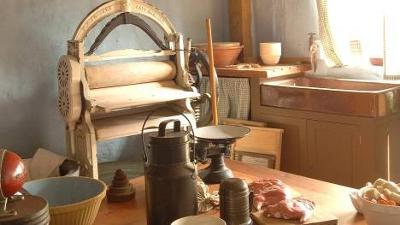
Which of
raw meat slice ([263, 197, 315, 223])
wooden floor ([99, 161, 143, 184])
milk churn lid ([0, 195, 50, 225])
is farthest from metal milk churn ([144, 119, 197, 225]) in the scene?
wooden floor ([99, 161, 143, 184])

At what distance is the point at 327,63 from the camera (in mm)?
3486

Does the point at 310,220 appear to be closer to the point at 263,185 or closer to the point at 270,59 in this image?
the point at 263,185

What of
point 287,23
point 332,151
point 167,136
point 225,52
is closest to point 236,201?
point 167,136

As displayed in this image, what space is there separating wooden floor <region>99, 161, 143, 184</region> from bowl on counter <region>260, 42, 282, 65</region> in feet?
3.95

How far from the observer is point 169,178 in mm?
1521

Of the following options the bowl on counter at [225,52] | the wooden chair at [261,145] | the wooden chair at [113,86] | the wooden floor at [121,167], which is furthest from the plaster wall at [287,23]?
the wooden floor at [121,167]

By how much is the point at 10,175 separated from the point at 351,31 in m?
2.78

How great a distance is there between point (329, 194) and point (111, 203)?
80cm

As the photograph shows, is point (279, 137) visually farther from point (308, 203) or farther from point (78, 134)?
point (308, 203)

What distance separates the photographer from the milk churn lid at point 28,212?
1.20 m

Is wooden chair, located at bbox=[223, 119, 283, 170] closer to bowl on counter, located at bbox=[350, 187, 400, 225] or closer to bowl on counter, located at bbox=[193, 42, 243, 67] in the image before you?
bowl on counter, located at bbox=[193, 42, 243, 67]

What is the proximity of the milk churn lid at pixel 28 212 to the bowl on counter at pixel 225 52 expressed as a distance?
97.5 inches

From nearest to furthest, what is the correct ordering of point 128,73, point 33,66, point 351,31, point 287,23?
point 128,73
point 33,66
point 351,31
point 287,23

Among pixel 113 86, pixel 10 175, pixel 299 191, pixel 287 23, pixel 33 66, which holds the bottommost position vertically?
pixel 299 191
